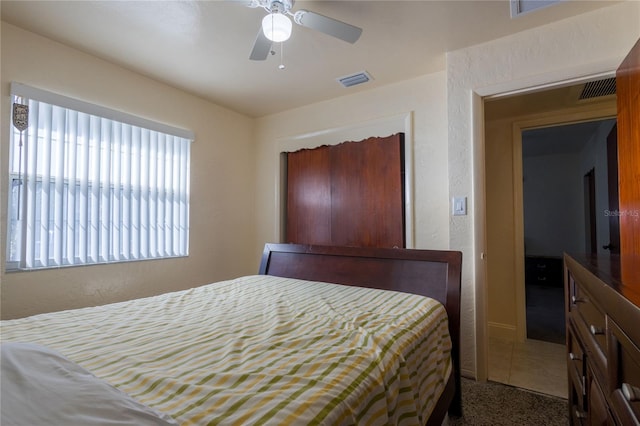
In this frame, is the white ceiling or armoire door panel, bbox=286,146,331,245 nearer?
the white ceiling

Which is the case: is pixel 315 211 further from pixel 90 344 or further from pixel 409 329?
pixel 90 344

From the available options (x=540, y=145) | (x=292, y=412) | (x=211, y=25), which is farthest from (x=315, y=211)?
(x=540, y=145)

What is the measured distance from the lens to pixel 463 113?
219cm

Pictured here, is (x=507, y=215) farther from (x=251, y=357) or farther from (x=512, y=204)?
(x=251, y=357)

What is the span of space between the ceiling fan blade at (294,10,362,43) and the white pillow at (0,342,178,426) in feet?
5.40

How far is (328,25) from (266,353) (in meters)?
1.56

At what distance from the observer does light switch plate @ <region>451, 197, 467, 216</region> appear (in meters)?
2.15

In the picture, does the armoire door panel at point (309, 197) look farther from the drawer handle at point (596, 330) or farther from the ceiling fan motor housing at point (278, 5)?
the drawer handle at point (596, 330)

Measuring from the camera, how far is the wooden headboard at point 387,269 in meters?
1.65

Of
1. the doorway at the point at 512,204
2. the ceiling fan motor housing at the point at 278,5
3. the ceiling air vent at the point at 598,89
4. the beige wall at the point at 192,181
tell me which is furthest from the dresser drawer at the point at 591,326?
the beige wall at the point at 192,181

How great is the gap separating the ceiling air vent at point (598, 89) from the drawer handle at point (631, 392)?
8.31 ft

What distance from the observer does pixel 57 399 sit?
569 millimetres

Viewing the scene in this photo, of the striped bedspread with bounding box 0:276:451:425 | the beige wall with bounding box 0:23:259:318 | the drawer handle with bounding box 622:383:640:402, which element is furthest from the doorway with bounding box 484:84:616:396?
the beige wall with bounding box 0:23:259:318

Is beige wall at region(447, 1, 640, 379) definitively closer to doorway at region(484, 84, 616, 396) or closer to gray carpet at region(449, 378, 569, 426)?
gray carpet at region(449, 378, 569, 426)
